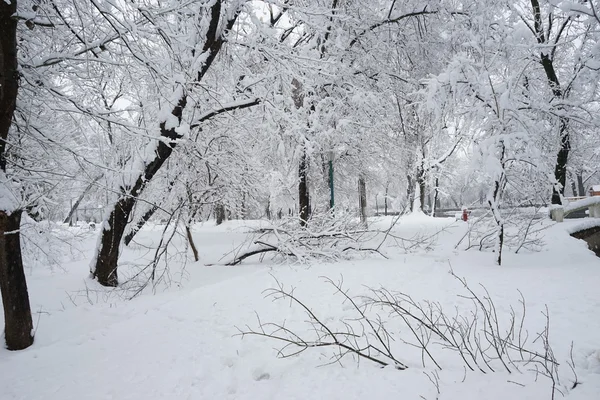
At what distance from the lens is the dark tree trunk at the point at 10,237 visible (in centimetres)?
353

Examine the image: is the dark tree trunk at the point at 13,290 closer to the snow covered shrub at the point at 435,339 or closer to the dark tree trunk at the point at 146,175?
the dark tree trunk at the point at 146,175

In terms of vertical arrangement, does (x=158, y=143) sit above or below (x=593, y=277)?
above

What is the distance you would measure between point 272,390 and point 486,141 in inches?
199

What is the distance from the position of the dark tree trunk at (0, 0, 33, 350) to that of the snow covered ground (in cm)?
26

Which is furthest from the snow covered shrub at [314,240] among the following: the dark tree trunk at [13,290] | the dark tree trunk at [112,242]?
the dark tree trunk at [13,290]

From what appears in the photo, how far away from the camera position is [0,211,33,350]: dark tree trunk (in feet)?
12.5

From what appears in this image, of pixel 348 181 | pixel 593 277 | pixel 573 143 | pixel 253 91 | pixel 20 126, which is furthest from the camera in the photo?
pixel 348 181

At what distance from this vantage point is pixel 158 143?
6.64 m

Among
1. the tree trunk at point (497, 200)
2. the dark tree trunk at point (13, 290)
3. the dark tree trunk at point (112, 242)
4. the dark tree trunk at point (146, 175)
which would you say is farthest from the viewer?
the dark tree trunk at point (112, 242)

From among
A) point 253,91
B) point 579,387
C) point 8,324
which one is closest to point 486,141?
point 579,387

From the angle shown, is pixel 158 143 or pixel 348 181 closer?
pixel 158 143

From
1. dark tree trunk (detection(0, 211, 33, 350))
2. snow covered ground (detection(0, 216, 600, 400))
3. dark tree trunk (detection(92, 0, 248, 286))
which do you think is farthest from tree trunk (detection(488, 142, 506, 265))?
dark tree trunk (detection(0, 211, 33, 350))

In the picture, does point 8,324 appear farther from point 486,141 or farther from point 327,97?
point 327,97

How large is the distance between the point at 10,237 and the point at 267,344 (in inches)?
124
